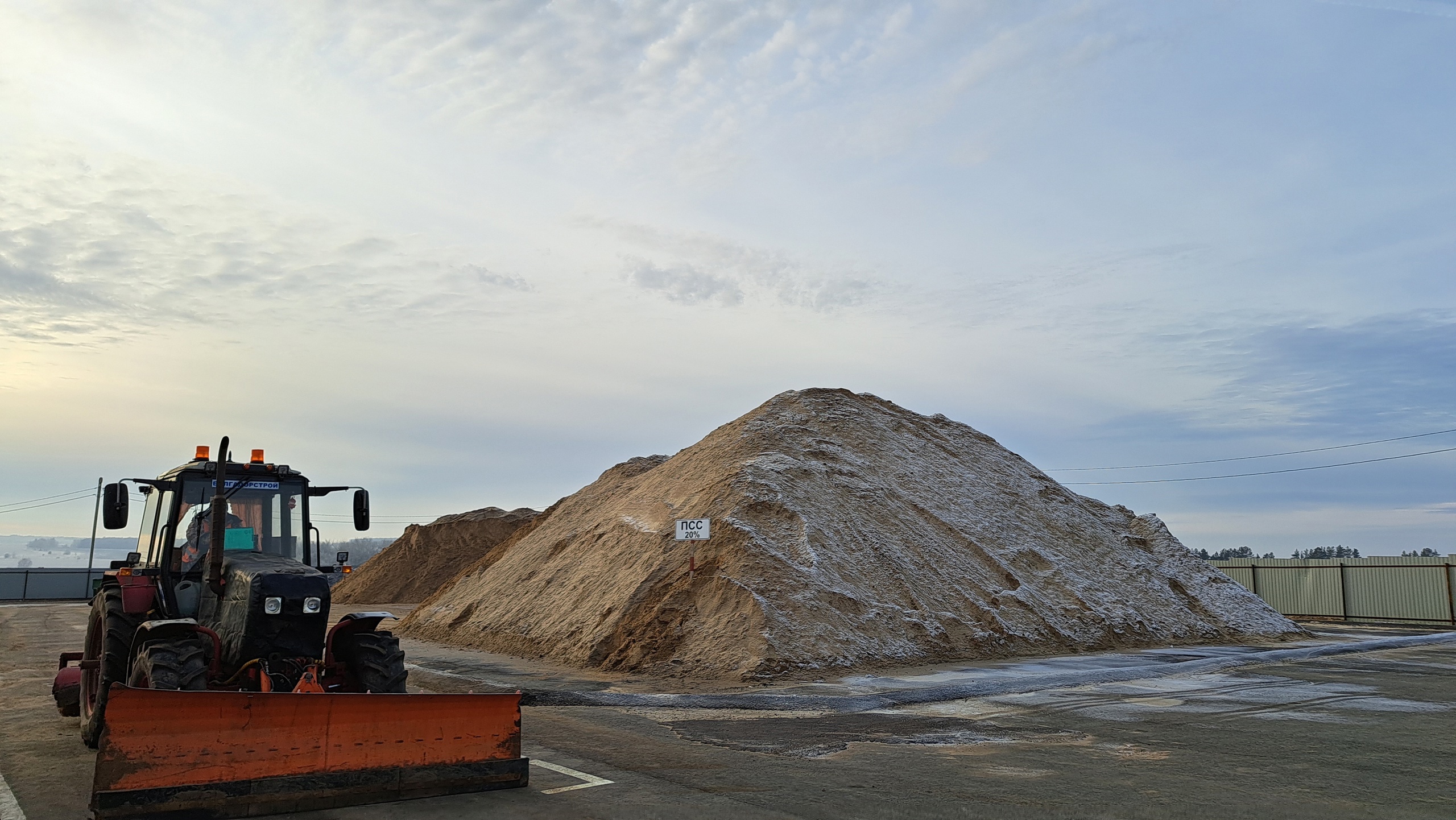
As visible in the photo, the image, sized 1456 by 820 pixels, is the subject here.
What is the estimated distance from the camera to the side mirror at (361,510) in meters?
10.8

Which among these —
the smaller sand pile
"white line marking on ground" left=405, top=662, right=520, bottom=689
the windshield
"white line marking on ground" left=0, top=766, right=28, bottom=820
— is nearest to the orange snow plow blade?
"white line marking on ground" left=0, top=766, right=28, bottom=820

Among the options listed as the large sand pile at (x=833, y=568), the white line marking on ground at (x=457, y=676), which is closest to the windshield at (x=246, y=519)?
the white line marking on ground at (x=457, y=676)

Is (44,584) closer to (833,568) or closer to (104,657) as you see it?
(833,568)

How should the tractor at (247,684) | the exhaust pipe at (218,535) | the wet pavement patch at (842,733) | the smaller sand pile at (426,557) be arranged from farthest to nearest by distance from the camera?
the smaller sand pile at (426,557)
the wet pavement patch at (842,733)
the exhaust pipe at (218,535)
the tractor at (247,684)

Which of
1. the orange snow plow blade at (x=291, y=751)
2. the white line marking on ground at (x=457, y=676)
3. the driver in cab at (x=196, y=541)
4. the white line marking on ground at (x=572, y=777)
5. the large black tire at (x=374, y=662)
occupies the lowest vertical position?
the white line marking on ground at (x=457, y=676)

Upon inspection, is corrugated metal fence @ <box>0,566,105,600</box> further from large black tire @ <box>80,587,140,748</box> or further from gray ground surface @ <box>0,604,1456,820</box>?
large black tire @ <box>80,587,140,748</box>

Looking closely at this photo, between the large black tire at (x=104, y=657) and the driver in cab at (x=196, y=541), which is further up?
the driver in cab at (x=196, y=541)

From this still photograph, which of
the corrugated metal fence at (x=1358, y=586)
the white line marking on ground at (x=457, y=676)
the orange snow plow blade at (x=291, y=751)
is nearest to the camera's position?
the orange snow plow blade at (x=291, y=751)

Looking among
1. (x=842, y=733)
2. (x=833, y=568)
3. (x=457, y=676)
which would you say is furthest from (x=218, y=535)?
(x=833, y=568)

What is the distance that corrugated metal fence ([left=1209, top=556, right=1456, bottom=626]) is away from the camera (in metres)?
34.9

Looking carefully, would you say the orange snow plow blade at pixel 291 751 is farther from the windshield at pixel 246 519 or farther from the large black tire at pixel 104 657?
the windshield at pixel 246 519

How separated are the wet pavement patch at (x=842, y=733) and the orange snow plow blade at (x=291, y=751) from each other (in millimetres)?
3418

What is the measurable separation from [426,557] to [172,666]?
44622 mm

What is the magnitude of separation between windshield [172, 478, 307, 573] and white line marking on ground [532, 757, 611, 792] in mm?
3809
